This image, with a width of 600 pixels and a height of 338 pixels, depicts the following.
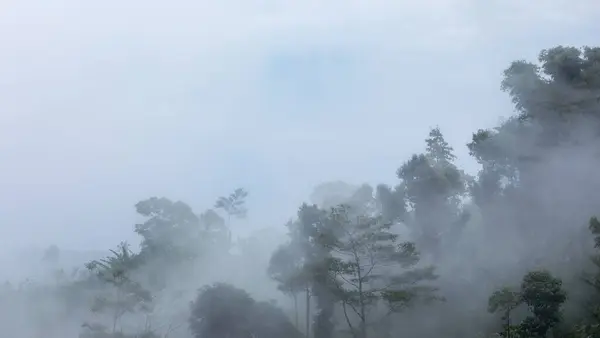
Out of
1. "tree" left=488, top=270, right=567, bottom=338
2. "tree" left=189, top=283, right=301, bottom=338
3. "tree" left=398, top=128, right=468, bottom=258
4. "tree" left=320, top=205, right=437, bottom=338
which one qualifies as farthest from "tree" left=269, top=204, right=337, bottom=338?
"tree" left=488, top=270, right=567, bottom=338

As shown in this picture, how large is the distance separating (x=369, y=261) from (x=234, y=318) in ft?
46.4

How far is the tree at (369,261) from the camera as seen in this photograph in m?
40.0

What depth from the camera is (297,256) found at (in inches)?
2216

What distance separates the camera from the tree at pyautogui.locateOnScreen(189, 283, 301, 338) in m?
49.6

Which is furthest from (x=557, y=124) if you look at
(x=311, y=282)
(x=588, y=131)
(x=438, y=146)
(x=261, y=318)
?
(x=261, y=318)

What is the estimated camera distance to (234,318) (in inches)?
1955

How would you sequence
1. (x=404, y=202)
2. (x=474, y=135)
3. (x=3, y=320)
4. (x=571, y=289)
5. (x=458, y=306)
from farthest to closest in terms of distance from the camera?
1. (x=3, y=320)
2. (x=404, y=202)
3. (x=474, y=135)
4. (x=458, y=306)
5. (x=571, y=289)

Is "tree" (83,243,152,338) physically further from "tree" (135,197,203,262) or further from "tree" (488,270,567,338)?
"tree" (488,270,567,338)

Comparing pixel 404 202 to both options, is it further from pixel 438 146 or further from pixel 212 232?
pixel 212 232

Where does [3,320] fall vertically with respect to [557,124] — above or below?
below

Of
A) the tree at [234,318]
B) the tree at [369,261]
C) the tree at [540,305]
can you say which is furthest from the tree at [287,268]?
the tree at [540,305]

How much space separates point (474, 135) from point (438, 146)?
8459 mm

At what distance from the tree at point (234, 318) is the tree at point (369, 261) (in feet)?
32.3

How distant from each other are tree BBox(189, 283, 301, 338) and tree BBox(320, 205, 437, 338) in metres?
9.85
